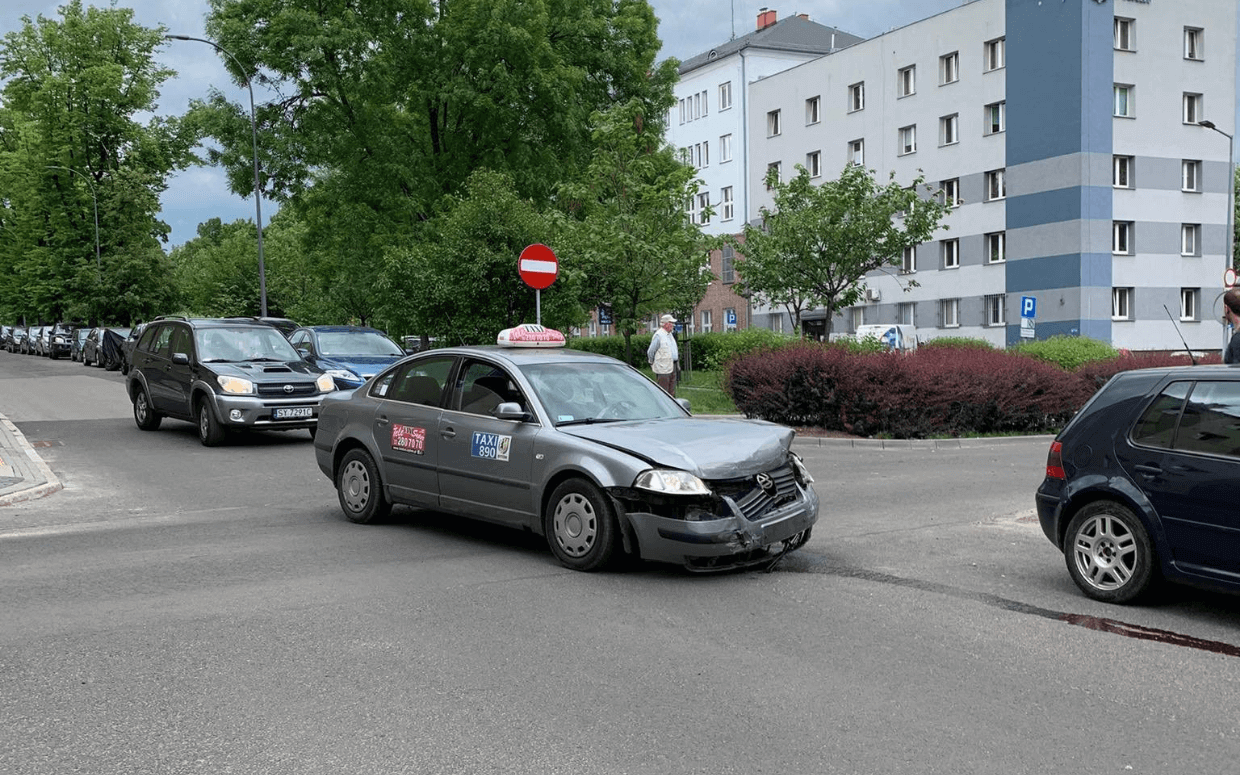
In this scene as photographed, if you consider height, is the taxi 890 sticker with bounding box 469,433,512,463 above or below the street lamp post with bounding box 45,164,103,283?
below

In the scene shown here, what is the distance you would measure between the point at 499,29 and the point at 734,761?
29522mm

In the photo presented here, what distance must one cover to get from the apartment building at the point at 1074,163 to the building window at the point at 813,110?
5824mm

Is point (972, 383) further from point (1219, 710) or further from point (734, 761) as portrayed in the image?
point (734, 761)

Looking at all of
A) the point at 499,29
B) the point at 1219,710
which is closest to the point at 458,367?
the point at 1219,710

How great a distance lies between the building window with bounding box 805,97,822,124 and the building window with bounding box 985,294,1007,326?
14.9 metres

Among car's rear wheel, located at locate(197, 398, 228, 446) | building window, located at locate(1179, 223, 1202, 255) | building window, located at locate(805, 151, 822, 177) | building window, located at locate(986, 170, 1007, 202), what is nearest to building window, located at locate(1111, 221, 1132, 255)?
building window, located at locate(1179, 223, 1202, 255)

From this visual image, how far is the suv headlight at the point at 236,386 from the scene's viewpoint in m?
15.6

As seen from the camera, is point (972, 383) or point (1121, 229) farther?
point (1121, 229)

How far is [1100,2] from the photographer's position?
1709 inches

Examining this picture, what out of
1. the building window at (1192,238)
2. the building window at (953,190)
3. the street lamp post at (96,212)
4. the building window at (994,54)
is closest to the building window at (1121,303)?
the building window at (1192,238)

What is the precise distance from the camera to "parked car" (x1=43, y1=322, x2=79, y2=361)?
169 feet

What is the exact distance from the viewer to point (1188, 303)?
4656 centimetres

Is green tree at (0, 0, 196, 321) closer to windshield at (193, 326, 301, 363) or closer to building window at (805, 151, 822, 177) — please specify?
building window at (805, 151, 822, 177)

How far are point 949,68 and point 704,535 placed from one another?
157ft
